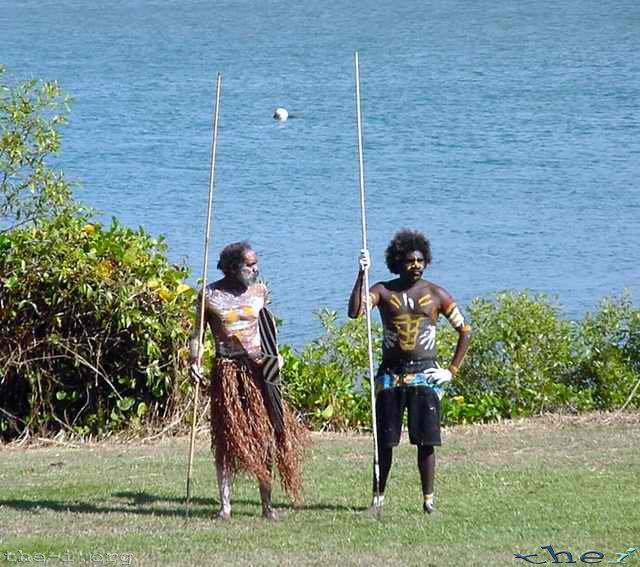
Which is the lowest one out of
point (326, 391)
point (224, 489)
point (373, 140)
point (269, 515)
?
point (269, 515)

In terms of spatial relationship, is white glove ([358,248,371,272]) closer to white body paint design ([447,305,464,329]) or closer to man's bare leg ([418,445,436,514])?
white body paint design ([447,305,464,329])

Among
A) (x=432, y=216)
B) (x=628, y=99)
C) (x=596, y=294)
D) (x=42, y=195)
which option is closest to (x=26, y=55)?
(x=628, y=99)

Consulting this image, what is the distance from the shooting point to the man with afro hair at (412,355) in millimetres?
9086

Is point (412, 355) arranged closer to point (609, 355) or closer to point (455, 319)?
point (455, 319)

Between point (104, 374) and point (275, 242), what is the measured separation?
12.0 metres

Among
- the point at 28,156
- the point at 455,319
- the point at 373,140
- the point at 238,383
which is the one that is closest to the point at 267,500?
the point at 238,383

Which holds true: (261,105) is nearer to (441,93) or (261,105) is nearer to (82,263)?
(441,93)

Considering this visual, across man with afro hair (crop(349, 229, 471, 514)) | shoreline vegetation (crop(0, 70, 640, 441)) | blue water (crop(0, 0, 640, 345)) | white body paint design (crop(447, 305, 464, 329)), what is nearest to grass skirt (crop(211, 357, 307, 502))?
man with afro hair (crop(349, 229, 471, 514))

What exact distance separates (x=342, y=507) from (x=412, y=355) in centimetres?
113

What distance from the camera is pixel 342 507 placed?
9406mm

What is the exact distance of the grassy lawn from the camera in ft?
26.4

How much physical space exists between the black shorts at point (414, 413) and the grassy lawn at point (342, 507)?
0.47 meters

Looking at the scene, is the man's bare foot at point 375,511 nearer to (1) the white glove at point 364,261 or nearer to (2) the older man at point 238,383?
(2) the older man at point 238,383

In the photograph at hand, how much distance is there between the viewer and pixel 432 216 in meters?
27.4
